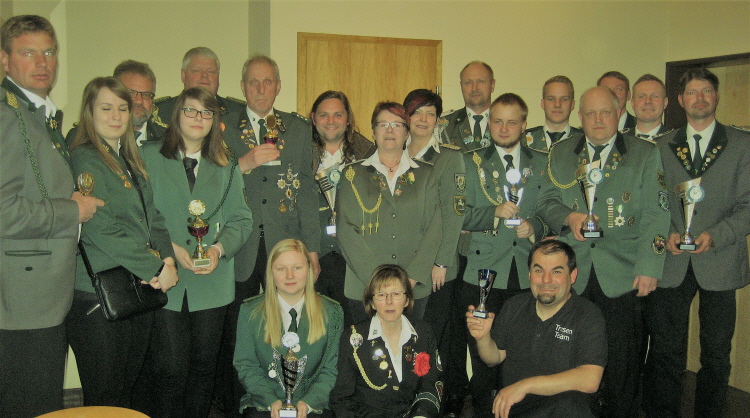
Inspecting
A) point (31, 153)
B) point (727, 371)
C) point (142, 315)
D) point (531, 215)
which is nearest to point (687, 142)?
point (531, 215)

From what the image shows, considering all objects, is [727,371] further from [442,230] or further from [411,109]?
[411,109]

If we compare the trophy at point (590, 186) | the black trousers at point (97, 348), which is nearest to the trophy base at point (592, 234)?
the trophy at point (590, 186)

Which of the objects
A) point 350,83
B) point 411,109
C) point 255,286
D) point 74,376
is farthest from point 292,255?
point 350,83

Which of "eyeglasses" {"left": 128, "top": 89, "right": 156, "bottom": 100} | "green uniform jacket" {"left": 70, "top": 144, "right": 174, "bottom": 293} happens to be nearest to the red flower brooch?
"green uniform jacket" {"left": 70, "top": 144, "right": 174, "bottom": 293}

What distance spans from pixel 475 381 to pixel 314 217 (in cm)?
142

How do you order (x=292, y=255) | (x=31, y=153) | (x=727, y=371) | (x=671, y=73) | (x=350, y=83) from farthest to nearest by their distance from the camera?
(x=671, y=73), (x=350, y=83), (x=727, y=371), (x=292, y=255), (x=31, y=153)

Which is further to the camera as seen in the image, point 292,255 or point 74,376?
point 74,376

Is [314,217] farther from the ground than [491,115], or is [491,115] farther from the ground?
[491,115]

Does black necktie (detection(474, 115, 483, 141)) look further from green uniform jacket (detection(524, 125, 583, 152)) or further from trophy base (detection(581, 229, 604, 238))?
trophy base (detection(581, 229, 604, 238))

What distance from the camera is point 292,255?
338 cm

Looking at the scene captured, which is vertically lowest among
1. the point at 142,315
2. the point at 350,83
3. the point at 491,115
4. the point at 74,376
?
the point at 74,376

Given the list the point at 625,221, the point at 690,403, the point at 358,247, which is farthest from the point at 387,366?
the point at 690,403

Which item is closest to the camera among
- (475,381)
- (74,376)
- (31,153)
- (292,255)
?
(31,153)

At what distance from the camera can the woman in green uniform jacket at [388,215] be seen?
374 centimetres
